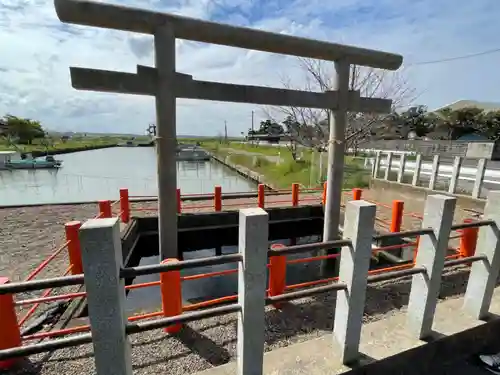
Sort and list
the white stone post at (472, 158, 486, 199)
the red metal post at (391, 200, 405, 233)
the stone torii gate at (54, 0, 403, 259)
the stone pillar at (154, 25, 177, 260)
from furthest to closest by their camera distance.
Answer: the white stone post at (472, 158, 486, 199) < the red metal post at (391, 200, 405, 233) < the stone pillar at (154, 25, 177, 260) < the stone torii gate at (54, 0, 403, 259)

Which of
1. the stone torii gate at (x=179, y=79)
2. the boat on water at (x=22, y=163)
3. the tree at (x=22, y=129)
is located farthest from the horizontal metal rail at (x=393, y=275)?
the tree at (x=22, y=129)

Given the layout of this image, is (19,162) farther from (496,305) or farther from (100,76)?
(496,305)

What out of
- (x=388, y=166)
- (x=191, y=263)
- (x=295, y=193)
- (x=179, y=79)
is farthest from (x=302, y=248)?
(x=388, y=166)

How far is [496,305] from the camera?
2.77 m

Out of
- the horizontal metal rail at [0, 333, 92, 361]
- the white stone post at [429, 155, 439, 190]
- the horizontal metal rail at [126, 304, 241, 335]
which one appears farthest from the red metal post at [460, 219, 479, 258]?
the horizontal metal rail at [0, 333, 92, 361]

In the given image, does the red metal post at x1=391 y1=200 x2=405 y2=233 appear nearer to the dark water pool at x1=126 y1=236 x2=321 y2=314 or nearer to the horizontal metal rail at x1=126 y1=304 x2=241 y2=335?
the dark water pool at x1=126 y1=236 x2=321 y2=314

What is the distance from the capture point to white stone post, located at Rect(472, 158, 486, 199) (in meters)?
7.04

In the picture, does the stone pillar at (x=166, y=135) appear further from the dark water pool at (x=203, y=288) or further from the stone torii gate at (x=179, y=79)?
the dark water pool at (x=203, y=288)

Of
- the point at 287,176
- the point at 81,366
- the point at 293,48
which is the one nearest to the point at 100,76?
the point at 293,48

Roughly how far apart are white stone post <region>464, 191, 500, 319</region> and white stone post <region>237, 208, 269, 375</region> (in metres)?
2.16

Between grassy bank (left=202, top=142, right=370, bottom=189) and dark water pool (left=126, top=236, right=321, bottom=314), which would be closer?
dark water pool (left=126, top=236, right=321, bottom=314)

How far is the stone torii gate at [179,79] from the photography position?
12.1 ft

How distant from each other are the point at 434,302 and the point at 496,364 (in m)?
0.83

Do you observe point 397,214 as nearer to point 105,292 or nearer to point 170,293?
point 170,293
